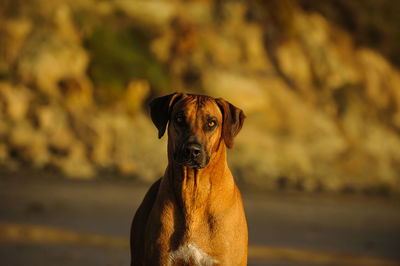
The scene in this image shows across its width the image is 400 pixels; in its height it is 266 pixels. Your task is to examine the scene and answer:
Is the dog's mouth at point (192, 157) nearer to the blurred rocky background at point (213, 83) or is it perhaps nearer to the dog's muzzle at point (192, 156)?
the dog's muzzle at point (192, 156)

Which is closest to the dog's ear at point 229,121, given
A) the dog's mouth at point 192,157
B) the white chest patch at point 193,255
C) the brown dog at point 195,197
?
the brown dog at point 195,197

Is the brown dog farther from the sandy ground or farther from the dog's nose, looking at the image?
the sandy ground

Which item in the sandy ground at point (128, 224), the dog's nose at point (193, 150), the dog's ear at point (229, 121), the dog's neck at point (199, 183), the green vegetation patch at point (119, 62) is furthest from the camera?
the green vegetation patch at point (119, 62)

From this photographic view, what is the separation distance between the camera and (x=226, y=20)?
1043 inches

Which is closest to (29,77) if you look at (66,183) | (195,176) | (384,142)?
(66,183)

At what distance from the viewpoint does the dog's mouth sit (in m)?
4.27

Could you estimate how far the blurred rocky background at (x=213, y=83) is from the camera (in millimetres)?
19281

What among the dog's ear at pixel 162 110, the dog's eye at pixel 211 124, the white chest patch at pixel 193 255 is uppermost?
the dog's ear at pixel 162 110

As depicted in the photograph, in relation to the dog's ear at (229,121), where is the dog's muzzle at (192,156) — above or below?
below

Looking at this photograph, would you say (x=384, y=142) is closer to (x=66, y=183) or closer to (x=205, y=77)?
(x=205, y=77)

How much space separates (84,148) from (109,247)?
9.94 metres

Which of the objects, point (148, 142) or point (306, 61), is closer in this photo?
point (148, 142)

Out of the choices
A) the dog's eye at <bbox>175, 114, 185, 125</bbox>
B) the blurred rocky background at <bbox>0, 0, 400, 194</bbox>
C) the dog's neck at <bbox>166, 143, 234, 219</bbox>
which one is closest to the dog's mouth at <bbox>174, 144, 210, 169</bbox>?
the dog's neck at <bbox>166, 143, 234, 219</bbox>

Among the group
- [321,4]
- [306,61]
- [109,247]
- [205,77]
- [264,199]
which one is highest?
[321,4]
